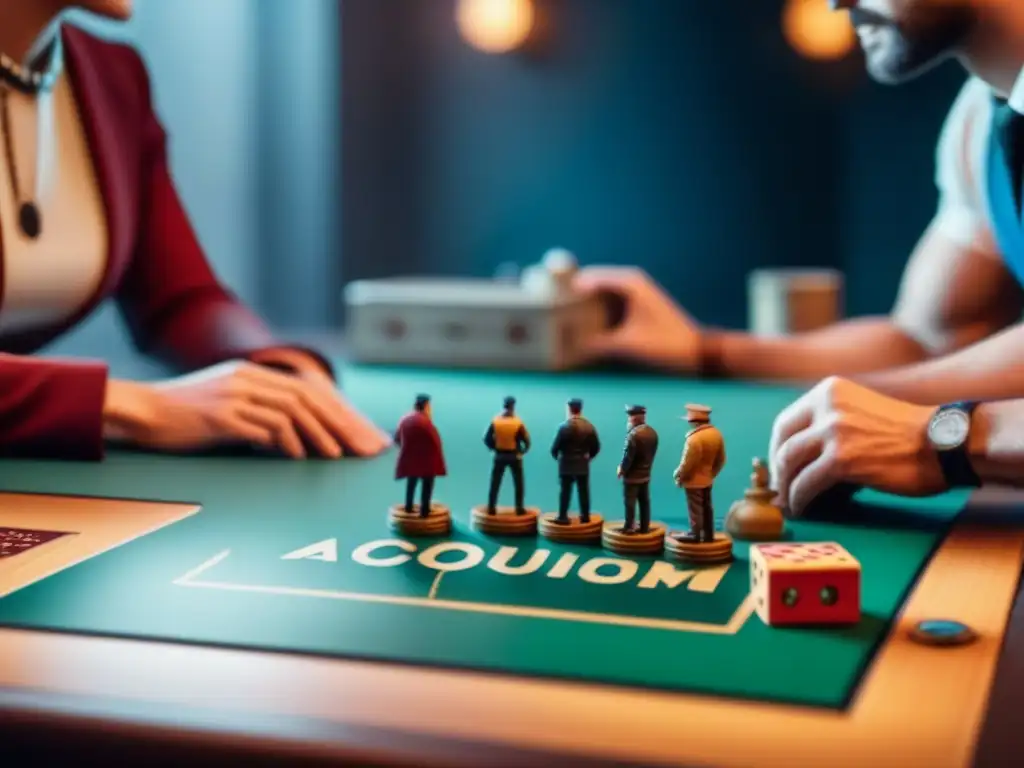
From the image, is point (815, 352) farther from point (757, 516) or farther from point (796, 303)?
point (757, 516)

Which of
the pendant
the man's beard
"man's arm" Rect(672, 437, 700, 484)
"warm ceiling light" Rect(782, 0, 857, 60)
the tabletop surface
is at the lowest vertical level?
the tabletop surface

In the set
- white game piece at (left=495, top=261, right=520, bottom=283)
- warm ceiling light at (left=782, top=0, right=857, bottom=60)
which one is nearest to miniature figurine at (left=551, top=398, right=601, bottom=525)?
white game piece at (left=495, top=261, right=520, bottom=283)

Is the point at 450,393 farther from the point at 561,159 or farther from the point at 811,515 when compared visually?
the point at 561,159

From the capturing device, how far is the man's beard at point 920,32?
1.36 m

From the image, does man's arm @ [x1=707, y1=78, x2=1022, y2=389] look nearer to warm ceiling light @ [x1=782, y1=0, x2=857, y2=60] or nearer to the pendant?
warm ceiling light @ [x1=782, y1=0, x2=857, y2=60]

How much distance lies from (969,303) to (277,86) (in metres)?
1.64

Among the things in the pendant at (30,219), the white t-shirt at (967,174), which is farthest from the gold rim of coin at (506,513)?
the white t-shirt at (967,174)

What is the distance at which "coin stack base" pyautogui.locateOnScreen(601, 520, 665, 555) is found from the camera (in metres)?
1.02

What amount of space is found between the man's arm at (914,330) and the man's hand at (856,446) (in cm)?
73

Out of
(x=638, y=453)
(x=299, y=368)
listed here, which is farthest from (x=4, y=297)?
(x=638, y=453)

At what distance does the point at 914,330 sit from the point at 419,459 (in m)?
1.14

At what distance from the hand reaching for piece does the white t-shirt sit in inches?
32.5

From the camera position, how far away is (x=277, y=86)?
9.64 feet

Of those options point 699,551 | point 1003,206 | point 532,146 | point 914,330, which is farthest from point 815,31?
point 699,551
